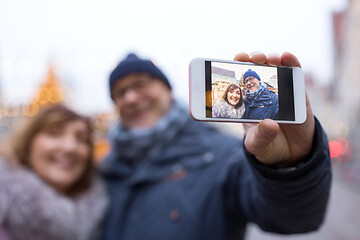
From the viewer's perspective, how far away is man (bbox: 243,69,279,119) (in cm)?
95

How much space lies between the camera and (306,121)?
995 millimetres

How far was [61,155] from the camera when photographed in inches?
84.0

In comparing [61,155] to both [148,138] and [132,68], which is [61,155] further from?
[132,68]

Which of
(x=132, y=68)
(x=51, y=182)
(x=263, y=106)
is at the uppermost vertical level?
(x=132, y=68)

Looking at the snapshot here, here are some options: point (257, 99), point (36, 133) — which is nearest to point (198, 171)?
point (257, 99)

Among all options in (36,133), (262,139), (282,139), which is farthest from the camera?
(36,133)

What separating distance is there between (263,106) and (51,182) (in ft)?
5.94

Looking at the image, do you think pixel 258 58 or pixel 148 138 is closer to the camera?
pixel 258 58

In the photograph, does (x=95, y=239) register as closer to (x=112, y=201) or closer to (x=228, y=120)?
(x=112, y=201)

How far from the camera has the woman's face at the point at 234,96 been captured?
3.10 feet

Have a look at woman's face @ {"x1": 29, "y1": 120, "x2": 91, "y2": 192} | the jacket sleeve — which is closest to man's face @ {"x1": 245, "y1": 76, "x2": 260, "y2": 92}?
the jacket sleeve

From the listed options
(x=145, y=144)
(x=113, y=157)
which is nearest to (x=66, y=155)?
(x=113, y=157)

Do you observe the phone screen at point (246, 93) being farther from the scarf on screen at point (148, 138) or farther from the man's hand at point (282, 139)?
the scarf on screen at point (148, 138)

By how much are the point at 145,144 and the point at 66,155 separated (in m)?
0.68
